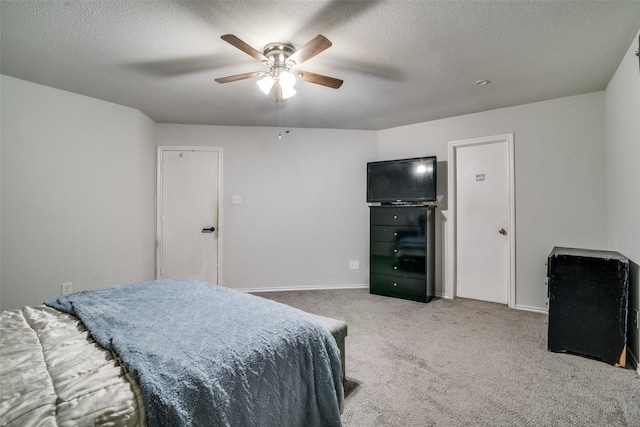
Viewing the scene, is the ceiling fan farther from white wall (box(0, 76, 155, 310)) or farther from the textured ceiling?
white wall (box(0, 76, 155, 310))

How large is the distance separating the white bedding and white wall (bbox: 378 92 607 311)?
3.77 m

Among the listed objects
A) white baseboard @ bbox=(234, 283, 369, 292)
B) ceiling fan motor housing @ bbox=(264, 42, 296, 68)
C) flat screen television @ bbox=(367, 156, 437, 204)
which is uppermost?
ceiling fan motor housing @ bbox=(264, 42, 296, 68)

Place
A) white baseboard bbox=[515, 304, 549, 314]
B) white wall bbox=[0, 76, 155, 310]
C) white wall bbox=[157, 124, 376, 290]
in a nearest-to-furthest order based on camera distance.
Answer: white wall bbox=[0, 76, 155, 310], white baseboard bbox=[515, 304, 549, 314], white wall bbox=[157, 124, 376, 290]

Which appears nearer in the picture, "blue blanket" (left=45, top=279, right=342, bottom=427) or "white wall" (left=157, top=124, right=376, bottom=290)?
"blue blanket" (left=45, top=279, right=342, bottom=427)

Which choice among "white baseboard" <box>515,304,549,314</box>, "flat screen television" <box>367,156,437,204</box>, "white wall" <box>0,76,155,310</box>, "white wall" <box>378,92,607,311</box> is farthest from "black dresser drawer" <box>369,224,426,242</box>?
"white wall" <box>0,76,155,310</box>

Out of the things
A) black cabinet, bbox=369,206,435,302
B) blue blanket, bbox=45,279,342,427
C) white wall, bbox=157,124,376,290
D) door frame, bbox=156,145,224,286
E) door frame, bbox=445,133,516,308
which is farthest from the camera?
white wall, bbox=157,124,376,290

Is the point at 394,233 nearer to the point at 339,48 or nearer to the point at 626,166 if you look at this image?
the point at 626,166

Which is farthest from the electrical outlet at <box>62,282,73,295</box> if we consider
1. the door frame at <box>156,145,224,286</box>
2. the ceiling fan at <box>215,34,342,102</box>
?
the ceiling fan at <box>215,34,342,102</box>

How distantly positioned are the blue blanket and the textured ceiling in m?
1.70

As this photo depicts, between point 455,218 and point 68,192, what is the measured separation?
14.3 ft

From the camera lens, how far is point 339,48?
2.21 metres

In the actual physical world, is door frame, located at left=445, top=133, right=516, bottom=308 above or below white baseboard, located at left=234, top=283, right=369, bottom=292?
above

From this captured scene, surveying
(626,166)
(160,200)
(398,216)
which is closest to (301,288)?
(398,216)

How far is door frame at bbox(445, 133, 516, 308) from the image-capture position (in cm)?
344
